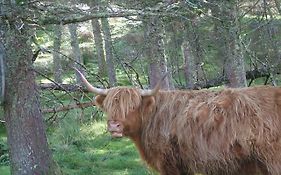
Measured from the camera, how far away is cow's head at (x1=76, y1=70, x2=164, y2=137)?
22.1 ft

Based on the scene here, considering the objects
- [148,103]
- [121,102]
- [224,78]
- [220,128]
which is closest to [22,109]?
[121,102]

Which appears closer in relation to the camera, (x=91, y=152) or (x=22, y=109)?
(x=22, y=109)

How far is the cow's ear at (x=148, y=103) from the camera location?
685 cm

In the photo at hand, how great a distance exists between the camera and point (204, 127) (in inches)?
258

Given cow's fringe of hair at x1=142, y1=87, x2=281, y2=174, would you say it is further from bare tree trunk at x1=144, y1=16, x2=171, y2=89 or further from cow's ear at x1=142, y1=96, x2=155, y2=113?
bare tree trunk at x1=144, y1=16, x2=171, y2=89

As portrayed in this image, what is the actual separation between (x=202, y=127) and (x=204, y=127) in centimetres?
3

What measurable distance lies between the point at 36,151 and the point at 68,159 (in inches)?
137

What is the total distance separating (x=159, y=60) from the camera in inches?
348

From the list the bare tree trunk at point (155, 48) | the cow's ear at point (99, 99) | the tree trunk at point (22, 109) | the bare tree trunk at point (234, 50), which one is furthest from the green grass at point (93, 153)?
the bare tree trunk at point (234, 50)

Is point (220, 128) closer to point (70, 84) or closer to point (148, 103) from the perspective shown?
point (148, 103)

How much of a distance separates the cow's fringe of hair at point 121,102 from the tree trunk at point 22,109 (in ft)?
3.16

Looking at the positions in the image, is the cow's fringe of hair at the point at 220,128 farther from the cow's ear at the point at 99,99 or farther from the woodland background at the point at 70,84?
the woodland background at the point at 70,84

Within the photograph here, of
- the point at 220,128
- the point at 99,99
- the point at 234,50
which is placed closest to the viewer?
the point at 220,128

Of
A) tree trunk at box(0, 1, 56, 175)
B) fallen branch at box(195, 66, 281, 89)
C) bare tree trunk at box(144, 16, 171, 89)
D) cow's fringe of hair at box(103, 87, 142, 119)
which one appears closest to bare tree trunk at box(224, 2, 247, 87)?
bare tree trunk at box(144, 16, 171, 89)
